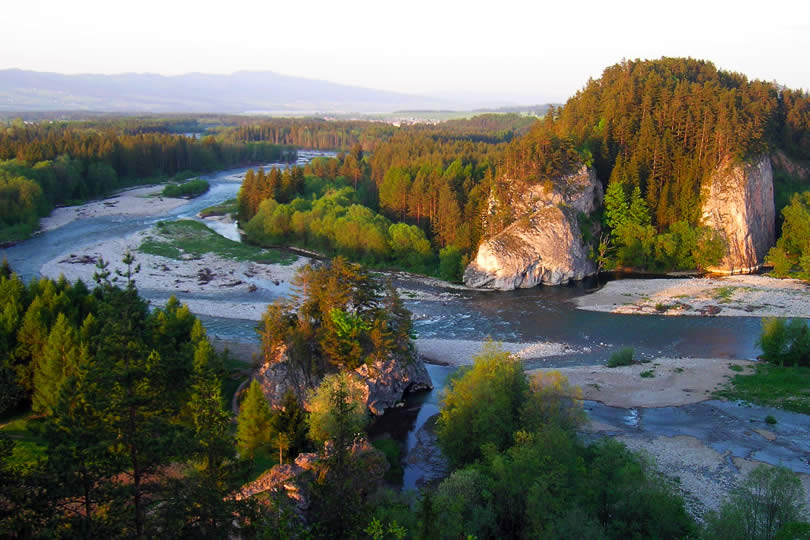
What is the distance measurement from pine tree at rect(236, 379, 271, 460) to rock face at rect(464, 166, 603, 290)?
34747 mm

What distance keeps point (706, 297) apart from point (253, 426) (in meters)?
41.9

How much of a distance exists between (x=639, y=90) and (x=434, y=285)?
122ft

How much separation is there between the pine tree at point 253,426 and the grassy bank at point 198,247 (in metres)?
40.0

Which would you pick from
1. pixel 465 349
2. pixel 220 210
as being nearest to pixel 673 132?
pixel 465 349

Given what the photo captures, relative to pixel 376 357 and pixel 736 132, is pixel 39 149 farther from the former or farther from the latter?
pixel 736 132

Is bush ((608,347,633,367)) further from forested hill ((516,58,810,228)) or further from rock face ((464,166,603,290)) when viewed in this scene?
forested hill ((516,58,810,228))

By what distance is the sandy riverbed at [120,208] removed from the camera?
80.2 m

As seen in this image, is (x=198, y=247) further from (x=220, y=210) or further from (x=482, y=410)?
(x=482, y=410)

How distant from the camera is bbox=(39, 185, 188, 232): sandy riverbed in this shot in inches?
3156

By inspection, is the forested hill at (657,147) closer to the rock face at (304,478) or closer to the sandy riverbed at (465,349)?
the sandy riverbed at (465,349)

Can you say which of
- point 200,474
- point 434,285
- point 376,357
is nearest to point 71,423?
point 200,474

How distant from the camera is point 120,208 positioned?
291 ft

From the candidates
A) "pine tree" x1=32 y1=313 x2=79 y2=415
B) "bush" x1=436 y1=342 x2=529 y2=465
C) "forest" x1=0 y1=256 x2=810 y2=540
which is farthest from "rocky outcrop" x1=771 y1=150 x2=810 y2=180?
"pine tree" x1=32 y1=313 x2=79 y2=415

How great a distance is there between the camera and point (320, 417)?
25.7 metres
